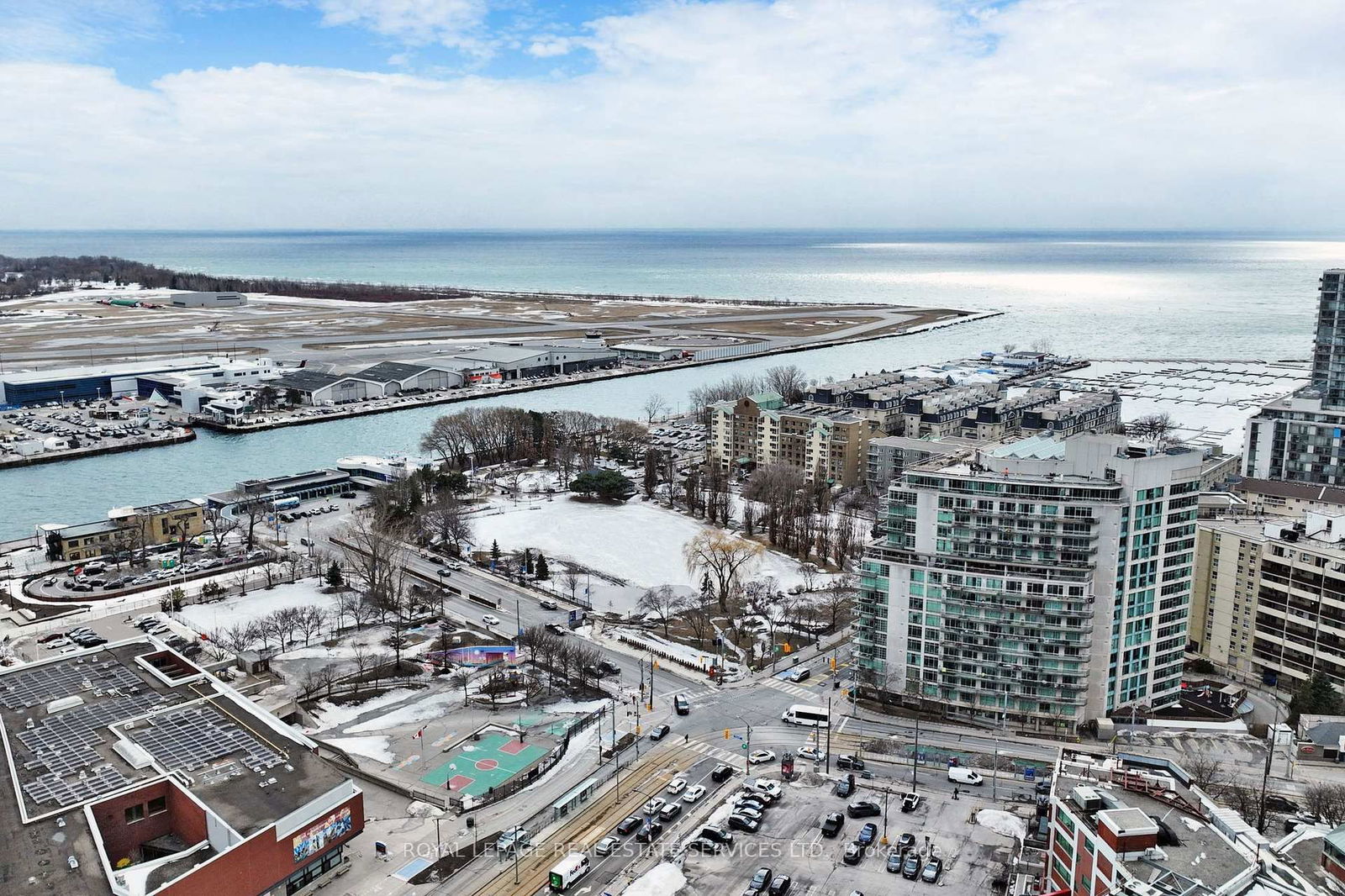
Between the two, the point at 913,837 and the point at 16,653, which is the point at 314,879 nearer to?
the point at 913,837

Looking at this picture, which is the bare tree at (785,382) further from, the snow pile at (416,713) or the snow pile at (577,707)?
the snow pile at (416,713)

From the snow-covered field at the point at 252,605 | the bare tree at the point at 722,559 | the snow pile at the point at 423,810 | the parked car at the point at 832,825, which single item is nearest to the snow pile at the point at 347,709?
the snow pile at the point at 423,810

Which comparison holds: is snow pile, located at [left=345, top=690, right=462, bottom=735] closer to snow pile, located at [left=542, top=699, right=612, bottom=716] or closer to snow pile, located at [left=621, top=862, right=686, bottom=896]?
snow pile, located at [left=542, top=699, right=612, bottom=716]

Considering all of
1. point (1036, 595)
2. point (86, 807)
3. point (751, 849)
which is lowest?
point (751, 849)

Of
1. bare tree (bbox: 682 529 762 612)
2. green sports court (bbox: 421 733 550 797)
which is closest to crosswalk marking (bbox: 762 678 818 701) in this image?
bare tree (bbox: 682 529 762 612)

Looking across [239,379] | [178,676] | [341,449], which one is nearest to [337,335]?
[239,379]

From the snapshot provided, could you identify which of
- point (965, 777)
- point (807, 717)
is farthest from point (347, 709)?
point (965, 777)
